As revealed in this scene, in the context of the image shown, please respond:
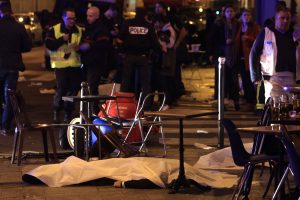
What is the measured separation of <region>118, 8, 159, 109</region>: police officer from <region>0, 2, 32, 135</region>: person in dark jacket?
2187mm

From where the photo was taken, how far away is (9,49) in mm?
11297

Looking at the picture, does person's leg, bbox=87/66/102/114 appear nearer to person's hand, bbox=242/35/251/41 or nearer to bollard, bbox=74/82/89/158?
bollard, bbox=74/82/89/158

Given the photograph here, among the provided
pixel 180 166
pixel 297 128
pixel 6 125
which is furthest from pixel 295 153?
pixel 6 125

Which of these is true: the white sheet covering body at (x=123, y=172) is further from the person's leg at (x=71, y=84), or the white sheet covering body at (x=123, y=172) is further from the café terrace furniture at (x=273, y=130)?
the person's leg at (x=71, y=84)

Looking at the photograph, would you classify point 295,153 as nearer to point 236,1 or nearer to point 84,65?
point 84,65

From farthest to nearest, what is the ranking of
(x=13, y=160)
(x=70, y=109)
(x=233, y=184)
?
(x=70, y=109) < (x=13, y=160) < (x=233, y=184)

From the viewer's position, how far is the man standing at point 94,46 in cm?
1090

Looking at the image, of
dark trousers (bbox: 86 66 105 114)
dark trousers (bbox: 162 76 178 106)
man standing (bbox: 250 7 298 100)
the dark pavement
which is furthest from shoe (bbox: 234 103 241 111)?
man standing (bbox: 250 7 298 100)

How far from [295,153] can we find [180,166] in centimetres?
Result: 255

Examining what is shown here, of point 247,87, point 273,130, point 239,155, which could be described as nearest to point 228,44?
point 247,87

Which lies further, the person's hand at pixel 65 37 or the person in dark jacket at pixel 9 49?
the person in dark jacket at pixel 9 49

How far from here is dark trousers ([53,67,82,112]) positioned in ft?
35.7

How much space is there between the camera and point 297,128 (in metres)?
6.45

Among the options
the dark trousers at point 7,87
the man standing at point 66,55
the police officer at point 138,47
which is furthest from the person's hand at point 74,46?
the police officer at point 138,47
